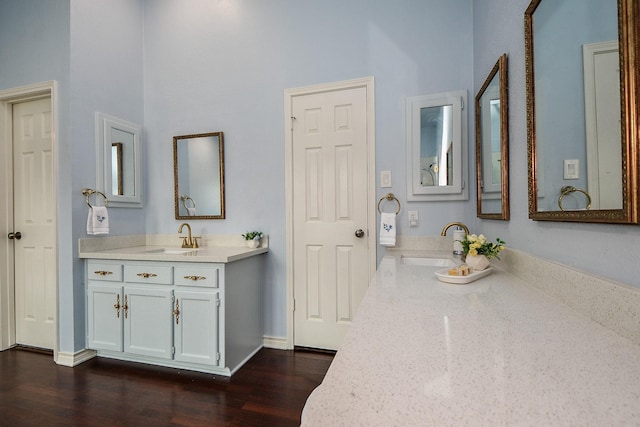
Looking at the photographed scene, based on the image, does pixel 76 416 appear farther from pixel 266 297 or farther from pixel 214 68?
pixel 214 68

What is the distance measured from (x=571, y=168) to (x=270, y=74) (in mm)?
2300

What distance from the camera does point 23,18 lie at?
2527 mm

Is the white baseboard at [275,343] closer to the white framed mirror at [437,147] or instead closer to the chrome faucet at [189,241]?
the chrome faucet at [189,241]

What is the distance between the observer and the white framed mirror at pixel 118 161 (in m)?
2.52

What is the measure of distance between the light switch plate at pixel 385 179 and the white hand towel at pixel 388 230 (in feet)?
0.79

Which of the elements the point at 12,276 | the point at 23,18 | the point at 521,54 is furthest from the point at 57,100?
the point at 521,54

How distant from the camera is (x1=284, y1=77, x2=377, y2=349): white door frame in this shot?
2371 mm

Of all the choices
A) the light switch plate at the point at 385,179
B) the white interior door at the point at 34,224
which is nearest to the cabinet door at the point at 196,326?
the white interior door at the point at 34,224

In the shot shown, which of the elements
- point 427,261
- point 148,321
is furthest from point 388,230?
point 148,321

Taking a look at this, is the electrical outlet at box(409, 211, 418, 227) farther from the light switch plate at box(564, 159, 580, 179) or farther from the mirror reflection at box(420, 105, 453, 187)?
the light switch plate at box(564, 159, 580, 179)

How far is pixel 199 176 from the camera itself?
9.10 feet

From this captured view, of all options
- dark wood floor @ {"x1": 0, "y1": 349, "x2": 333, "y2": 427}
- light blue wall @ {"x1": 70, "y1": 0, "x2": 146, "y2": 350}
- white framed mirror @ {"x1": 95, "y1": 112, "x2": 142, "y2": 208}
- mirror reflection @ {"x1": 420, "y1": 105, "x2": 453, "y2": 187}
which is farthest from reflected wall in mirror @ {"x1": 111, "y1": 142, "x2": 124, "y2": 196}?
mirror reflection @ {"x1": 420, "y1": 105, "x2": 453, "y2": 187}

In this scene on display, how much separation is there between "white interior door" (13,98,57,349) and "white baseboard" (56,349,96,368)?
0.34 m

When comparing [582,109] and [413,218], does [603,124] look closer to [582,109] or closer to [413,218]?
[582,109]
